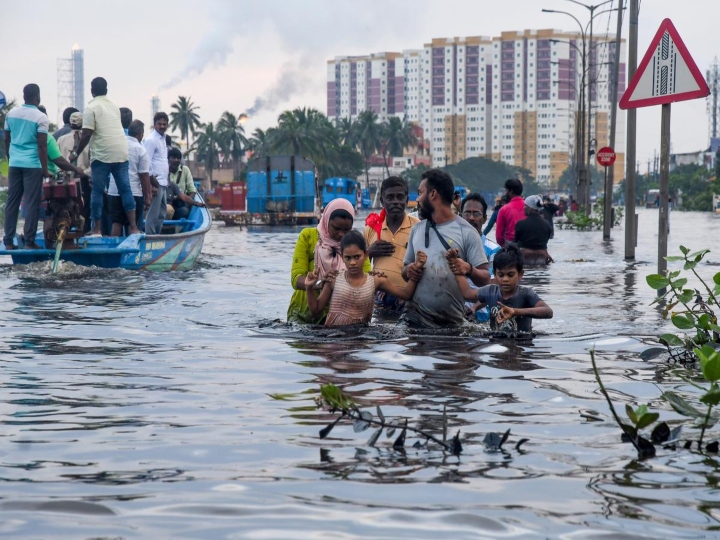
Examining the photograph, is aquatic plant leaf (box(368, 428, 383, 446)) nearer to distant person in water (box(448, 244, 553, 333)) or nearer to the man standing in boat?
distant person in water (box(448, 244, 553, 333))

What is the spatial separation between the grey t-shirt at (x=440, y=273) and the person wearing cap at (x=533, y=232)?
9280 mm

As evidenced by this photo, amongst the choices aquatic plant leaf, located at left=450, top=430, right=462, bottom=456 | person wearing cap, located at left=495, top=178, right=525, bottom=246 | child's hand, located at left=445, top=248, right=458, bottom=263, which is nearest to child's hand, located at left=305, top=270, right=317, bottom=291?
child's hand, located at left=445, top=248, right=458, bottom=263

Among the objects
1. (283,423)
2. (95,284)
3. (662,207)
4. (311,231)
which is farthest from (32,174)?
(283,423)

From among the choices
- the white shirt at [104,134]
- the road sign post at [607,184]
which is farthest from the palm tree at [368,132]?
the white shirt at [104,134]

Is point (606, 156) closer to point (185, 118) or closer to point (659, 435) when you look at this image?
point (659, 435)

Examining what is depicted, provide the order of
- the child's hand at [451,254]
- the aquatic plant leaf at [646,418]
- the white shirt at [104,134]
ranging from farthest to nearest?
the white shirt at [104,134]
the child's hand at [451,254]
the aquatic plant leaf at [646,418]

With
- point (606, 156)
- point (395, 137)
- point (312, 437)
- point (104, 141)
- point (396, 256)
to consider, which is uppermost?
point (395, 137)

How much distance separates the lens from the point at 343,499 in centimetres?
418

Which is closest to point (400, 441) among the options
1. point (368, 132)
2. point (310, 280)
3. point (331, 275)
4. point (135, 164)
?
point (331, 275)

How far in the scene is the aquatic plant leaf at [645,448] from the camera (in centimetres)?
485

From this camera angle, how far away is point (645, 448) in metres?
4.87

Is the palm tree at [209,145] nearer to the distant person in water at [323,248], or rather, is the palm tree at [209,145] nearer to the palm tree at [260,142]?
the palm tree at [260,142]

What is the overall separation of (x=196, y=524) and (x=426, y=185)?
562 cm

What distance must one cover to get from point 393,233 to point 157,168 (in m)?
8.24
